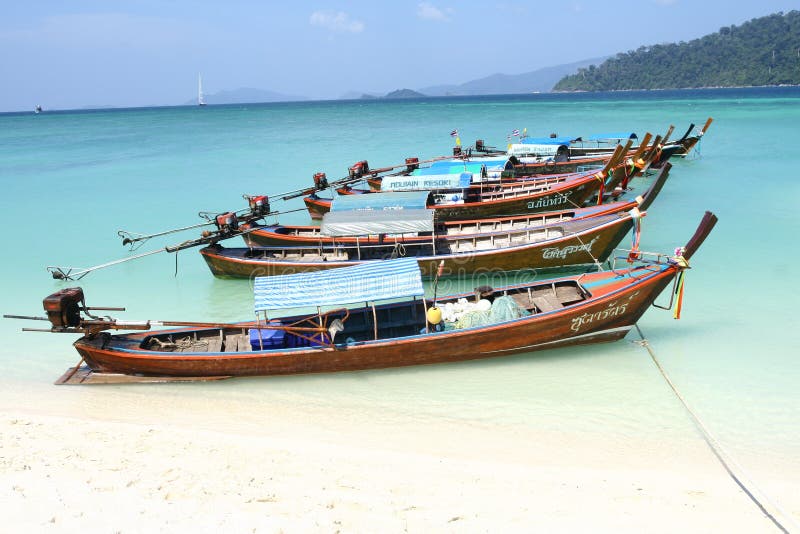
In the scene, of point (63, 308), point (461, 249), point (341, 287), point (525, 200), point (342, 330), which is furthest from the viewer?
point (525, 200)

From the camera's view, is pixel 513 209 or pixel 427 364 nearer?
pixel 427 364

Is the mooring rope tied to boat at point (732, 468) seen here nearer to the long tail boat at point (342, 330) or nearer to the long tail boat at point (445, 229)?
the long tail boat at point (342, 330)

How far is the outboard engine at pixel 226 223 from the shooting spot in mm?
14844

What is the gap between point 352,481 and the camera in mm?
6703

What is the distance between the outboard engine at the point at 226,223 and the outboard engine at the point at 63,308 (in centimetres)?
586

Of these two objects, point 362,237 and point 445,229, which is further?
point 445,229

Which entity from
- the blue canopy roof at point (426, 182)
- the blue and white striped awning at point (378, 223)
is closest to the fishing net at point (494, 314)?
the blue and white striped awning at point (378, 223)

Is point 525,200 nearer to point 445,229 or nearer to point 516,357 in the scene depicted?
point 445,229

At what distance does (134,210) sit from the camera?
2444 centimetres

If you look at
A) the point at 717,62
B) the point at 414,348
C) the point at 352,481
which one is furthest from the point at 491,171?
the point at 717,62

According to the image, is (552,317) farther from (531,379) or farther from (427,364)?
(427,364)

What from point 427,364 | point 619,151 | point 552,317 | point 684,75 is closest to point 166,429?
point 427,364

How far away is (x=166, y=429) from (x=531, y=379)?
5.76m

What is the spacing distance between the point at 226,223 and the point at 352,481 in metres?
9.82
